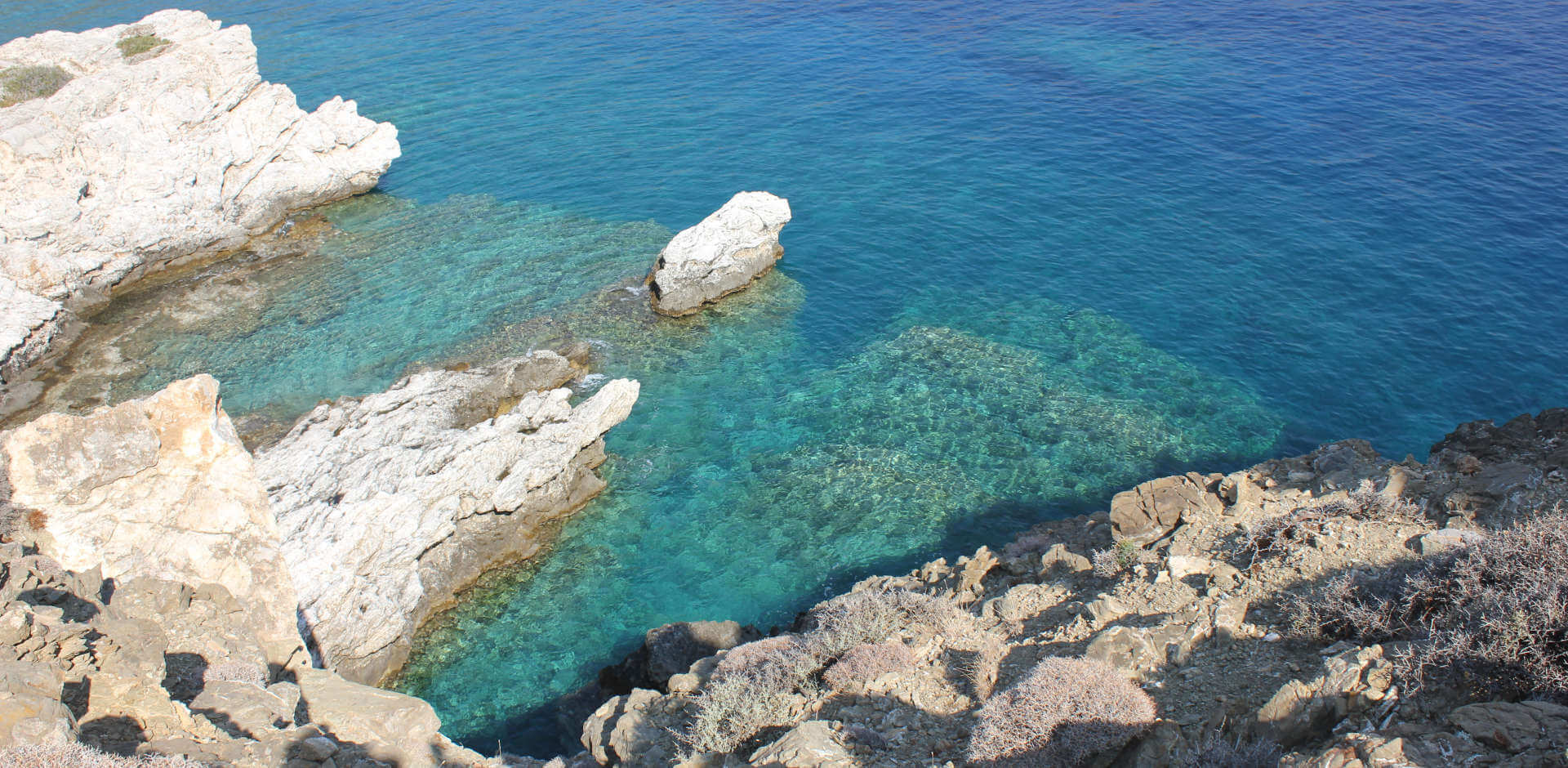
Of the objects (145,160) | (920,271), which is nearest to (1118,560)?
(920,271)

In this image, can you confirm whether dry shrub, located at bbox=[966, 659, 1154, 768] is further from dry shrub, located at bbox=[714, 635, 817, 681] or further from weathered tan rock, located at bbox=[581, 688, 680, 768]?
weathered tan rock, located at bbox=[581, 688, 680, 768]

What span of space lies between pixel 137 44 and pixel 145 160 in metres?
10.6

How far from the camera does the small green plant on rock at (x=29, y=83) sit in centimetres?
4169

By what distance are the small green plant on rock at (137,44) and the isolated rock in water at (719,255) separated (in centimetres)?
3013

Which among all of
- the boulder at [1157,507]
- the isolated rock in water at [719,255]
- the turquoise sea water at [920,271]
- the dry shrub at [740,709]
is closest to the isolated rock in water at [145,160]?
the turquoise sea water at [920,271]

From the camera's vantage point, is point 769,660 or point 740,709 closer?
point 740,709

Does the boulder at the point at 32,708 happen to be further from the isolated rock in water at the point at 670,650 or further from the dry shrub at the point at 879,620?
the dry shrub at the point at 879,620

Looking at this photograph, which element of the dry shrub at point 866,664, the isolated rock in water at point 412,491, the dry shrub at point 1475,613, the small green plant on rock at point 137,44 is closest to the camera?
the dry shrub at point 1475,613

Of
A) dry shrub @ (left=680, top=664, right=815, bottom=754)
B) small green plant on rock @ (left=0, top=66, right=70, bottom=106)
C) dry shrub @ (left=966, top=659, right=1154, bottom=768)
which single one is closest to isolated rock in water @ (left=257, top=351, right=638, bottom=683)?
dry shrub @ (left=680, top=664, right=815, bottom=754)

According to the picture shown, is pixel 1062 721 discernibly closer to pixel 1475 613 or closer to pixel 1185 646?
pixel 1185 646

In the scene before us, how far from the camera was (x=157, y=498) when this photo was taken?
771 inches

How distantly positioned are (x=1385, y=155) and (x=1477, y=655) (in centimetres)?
4551

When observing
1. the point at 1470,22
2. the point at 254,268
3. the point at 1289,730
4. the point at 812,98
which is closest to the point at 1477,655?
the point at 1289,730

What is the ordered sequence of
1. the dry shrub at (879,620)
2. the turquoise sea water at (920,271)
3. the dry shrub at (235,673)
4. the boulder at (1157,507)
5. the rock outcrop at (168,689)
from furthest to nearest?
the turquoise sea water at (920,271) → the boulder at (1157,507) → the dry shrub at (879,620) → the dry shrub at (235,673) → the rock outcrop at (168,689)
